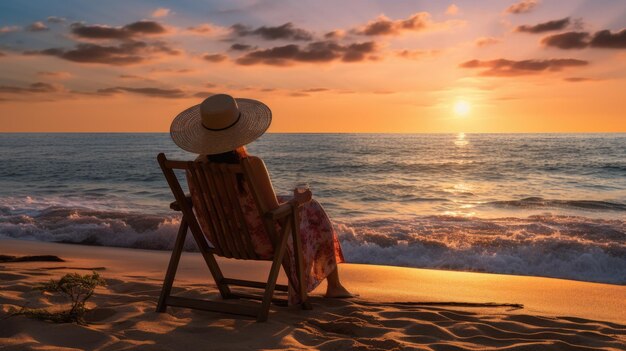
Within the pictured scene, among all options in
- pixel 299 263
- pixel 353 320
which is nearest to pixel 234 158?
pixel 299 263

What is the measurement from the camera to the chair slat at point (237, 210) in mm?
4051

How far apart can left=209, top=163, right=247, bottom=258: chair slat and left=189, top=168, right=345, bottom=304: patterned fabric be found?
11 centimetres

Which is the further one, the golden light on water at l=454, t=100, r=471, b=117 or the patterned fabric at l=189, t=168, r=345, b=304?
the golden light on water at l=454, t=100, r=471, b=117

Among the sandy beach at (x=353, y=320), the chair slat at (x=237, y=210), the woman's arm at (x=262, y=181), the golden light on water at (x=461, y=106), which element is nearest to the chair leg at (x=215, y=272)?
the sandy beach at (x=353, y=320)

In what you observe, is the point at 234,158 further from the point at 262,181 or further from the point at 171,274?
the point at 171,274

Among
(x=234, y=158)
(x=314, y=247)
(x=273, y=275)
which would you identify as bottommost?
(x=273, y=275)

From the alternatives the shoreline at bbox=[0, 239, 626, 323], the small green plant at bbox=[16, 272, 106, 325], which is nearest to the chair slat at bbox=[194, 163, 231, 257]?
the small green plant at bbox=[16, 272, 106, 325]

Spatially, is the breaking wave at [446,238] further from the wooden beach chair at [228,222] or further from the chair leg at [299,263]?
the wooden beach chair at [228,222]

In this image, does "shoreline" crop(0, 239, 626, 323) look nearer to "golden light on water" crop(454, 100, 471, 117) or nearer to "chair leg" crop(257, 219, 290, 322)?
"chair leg" crop(257, 219, 290, 322)

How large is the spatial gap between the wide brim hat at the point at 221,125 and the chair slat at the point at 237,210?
16cm

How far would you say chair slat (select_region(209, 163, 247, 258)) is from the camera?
408 cm

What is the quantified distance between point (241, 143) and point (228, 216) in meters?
0.56

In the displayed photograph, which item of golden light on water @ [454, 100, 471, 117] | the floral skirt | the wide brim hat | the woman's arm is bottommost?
the floral skirt

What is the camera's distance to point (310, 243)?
480 centimetres
